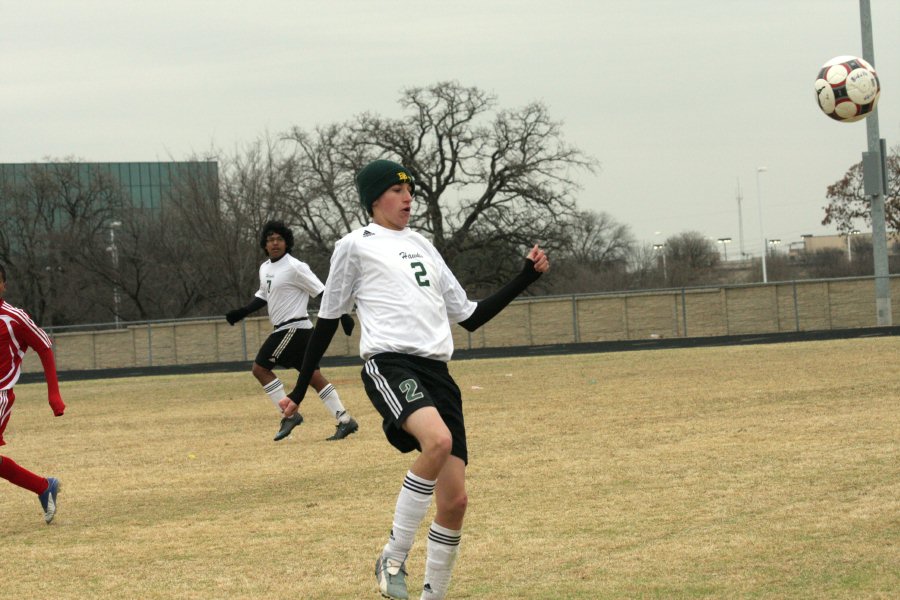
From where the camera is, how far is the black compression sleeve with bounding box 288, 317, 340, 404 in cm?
586

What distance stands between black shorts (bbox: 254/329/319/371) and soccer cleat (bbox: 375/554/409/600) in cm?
882

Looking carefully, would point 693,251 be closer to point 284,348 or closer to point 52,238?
point 52,238

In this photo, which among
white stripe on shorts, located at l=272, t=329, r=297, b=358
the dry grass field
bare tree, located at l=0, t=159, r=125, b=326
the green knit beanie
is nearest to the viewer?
the green knit beanie

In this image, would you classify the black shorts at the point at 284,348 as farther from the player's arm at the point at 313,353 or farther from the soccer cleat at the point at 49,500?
the player's arm at the point at 313,353

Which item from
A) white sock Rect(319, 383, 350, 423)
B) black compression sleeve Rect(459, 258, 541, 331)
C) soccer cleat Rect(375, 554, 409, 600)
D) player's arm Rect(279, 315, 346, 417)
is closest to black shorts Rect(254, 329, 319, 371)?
white sock Rect(319, 383, 350, 423)

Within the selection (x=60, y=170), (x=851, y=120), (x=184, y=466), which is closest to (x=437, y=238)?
(x=60, y=170)

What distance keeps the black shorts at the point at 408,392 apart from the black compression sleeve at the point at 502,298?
443 millimetres

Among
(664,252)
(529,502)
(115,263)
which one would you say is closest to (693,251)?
(664,252)

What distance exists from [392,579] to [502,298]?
1.54m

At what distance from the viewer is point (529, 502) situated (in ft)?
26.9

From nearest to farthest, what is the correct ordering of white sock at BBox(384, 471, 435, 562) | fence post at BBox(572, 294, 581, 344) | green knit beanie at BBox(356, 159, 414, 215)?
white sock at BBox(384, 471, 435, 562), green knit beanie at BBox(356, 159, 414, 215), fence post at BBox(572, 294, 581, 344)

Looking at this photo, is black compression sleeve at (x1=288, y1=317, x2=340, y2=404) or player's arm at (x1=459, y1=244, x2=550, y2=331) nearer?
player's arm at (x1=459, y1=244, x2=550, y2=331)

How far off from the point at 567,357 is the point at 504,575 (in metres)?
24.2

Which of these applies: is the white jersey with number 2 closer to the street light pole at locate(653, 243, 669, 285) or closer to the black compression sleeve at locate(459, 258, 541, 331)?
the black compression sleeve at locate(459, 258, 541, 331)
